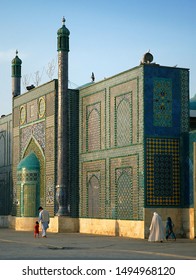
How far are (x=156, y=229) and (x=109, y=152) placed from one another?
5.29 metres

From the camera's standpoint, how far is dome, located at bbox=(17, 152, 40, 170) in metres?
31.6

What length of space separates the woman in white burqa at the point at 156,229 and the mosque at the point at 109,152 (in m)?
1.26

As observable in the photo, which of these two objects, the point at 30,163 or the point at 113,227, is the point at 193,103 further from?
the point at 113,227

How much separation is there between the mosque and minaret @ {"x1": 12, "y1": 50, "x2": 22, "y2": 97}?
1.14m

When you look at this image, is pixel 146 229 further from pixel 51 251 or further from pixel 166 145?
pixel 51 251

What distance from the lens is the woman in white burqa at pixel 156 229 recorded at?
22.1 metres

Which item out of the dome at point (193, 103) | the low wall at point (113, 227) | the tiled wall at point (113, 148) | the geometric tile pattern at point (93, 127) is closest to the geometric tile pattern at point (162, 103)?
the tiled wall at point (113, 148)

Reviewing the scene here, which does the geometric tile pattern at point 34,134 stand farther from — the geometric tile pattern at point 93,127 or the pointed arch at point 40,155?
the geometric tile pattern at point 93,127

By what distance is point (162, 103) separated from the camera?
79.9 ft

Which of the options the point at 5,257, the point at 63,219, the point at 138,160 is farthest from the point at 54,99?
the point at 5,257

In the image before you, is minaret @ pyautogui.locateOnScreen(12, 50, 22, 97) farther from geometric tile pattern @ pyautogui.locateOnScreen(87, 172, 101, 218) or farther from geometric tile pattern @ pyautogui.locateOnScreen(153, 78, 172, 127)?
geometric tile pattern @ pyautogui.locateOnScreen(153, 78, 172, 127)

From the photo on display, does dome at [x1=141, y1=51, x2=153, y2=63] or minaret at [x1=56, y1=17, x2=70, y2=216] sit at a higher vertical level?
dome at [x1=141, y1=51, x2=153, y2=63]

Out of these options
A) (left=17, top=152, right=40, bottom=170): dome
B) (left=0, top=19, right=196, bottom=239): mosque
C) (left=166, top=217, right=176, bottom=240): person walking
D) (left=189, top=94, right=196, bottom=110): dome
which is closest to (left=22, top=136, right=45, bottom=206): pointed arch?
(left=0, top=19, right=196, bottom=239): mosque

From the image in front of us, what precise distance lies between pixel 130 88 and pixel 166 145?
257cm
